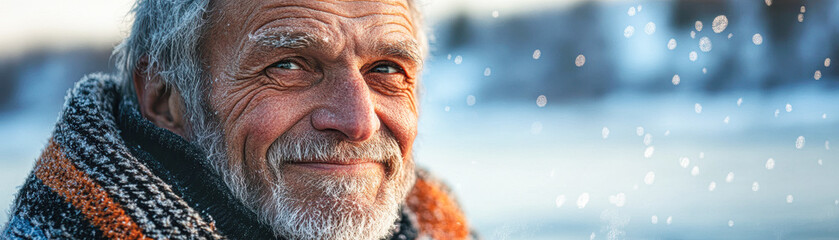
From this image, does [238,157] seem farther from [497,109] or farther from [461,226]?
[497,109]

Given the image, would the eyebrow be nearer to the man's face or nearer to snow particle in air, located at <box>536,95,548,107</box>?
the man's face

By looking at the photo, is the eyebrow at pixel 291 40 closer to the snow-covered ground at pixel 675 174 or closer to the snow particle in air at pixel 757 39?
the snow-covered ground at pixel 675 174

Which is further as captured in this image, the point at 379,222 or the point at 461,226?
the point at 461,226

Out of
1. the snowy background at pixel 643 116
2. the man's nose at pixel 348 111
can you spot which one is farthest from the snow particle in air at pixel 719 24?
the man's nose at pixel 348 111

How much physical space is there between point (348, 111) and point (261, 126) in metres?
0.22

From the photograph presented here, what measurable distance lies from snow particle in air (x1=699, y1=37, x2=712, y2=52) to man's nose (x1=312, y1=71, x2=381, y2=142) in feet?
4.10

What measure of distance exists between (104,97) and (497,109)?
2.22m

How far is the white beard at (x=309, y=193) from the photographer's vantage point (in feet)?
4.88

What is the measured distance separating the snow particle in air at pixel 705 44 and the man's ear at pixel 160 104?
167 cm

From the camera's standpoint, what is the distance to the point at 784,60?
6.59 ft

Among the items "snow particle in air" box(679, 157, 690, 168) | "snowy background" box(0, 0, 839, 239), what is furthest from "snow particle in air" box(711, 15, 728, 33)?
"snow particle in air" box(679, 157, 690, 168)

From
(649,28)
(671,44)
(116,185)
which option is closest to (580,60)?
(649,28)

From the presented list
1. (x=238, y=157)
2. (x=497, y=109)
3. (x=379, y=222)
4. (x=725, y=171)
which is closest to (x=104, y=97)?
(x=238, y=157)

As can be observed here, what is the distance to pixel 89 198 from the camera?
1.30 meters
